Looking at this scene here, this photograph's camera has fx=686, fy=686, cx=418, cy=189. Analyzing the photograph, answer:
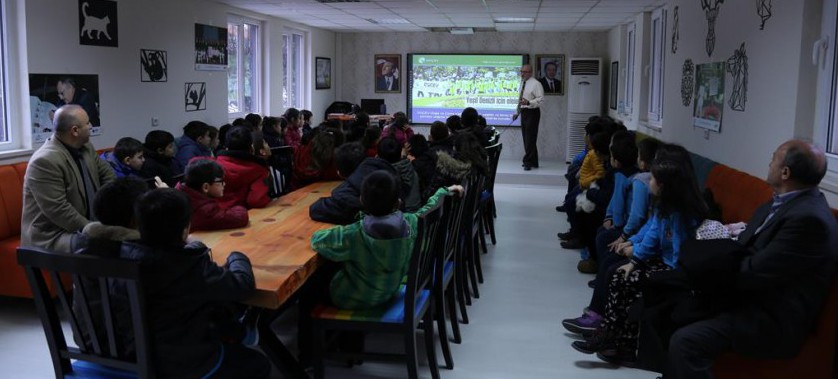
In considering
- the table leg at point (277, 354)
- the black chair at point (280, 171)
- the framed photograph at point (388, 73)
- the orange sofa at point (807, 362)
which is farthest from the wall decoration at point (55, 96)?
the framed photograph at point (388, 73)

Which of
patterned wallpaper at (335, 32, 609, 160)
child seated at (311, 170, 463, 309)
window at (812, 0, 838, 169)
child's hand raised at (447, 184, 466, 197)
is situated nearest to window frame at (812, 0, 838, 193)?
window at (812, 0, 838, 169)

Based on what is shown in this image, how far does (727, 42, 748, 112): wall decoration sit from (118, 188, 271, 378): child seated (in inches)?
146

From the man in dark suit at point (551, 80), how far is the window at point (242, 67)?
520 centimetres

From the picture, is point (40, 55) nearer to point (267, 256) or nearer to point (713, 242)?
point (267, 256)

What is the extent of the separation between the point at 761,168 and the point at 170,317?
11.7 feet

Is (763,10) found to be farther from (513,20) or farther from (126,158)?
(513,20)

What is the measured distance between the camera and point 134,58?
636 centimetres

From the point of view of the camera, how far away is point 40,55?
5.18 meters

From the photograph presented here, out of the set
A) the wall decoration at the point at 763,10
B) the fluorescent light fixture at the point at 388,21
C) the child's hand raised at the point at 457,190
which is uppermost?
the fluorescent light fixture at the point at 388,21

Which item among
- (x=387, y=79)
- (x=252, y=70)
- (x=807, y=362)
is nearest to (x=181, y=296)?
(x=807, y=362)

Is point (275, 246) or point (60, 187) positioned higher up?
point (60, 187)

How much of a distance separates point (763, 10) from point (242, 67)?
21.5 feet

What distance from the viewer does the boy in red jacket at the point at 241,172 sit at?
3.37m

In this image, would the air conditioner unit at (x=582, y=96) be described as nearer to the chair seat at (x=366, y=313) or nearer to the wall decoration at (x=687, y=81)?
the wall decoration at (x=687, y=81)
